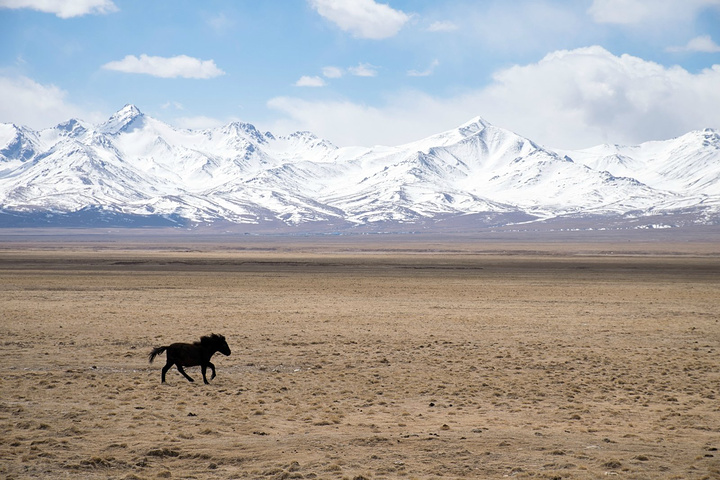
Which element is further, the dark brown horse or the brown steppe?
the dark brown horse

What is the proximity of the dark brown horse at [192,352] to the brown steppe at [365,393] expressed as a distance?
0.43m

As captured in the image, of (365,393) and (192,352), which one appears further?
(192,352)

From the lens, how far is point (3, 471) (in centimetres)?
868

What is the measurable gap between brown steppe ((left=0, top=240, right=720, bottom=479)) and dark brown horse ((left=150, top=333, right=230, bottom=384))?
0.43 m

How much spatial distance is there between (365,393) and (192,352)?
12.1 feet

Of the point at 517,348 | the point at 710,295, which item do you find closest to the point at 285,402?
the point at 517,348

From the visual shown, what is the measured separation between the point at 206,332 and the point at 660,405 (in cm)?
1385

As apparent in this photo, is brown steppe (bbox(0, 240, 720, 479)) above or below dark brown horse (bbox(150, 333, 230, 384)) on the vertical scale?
below

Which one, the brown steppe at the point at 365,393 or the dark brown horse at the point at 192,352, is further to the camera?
the dark brown horse at the point at 192,352

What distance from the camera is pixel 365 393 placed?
1379 centimetres

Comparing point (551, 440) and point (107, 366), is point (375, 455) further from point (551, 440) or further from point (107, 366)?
point (107, 366)

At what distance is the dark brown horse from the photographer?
14164 millimetres

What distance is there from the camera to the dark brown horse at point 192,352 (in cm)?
1416

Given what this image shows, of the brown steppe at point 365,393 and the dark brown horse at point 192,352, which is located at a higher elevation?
the dark brown horse at point 192,352
